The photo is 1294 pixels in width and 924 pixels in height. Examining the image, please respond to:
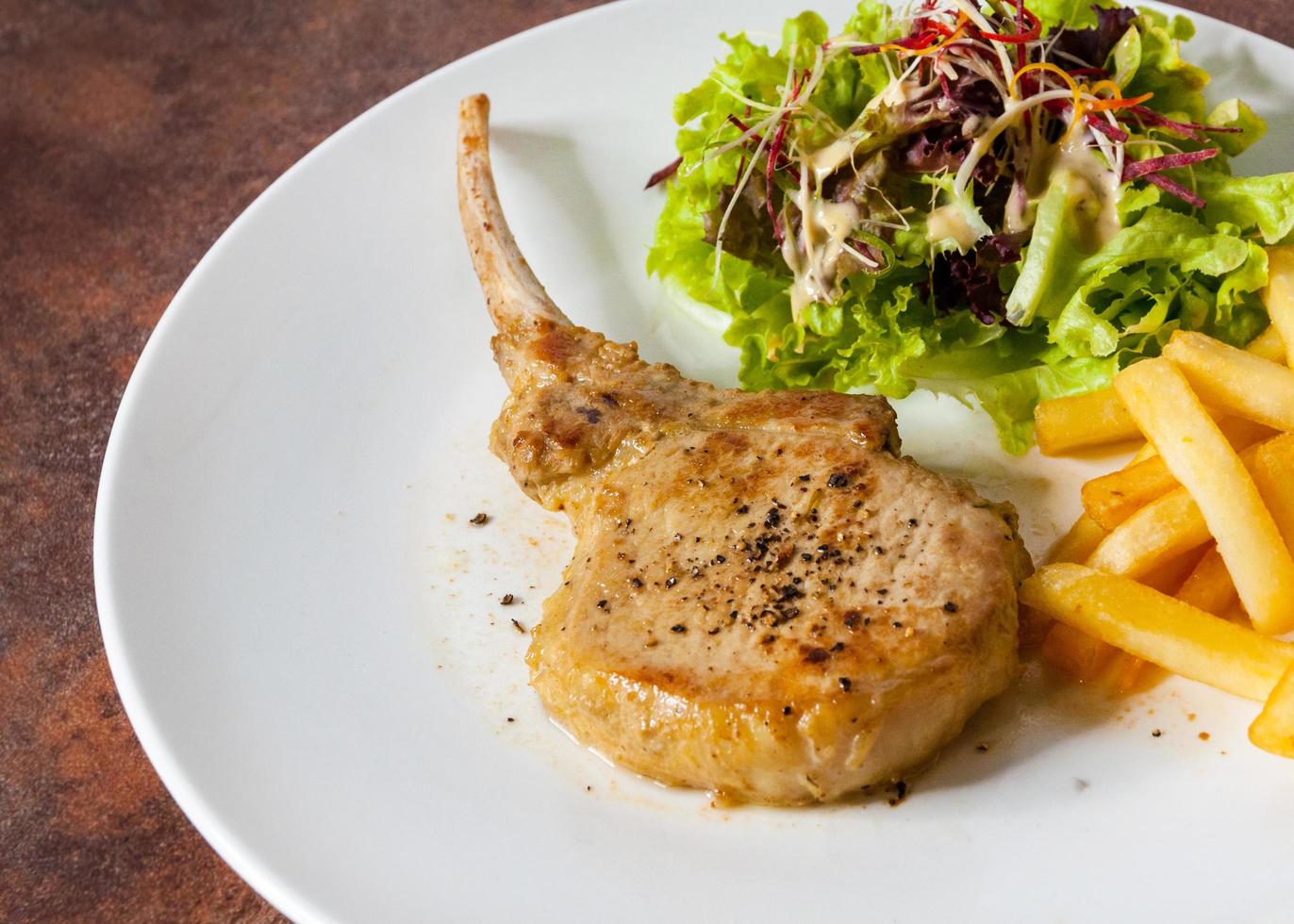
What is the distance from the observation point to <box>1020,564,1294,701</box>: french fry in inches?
139

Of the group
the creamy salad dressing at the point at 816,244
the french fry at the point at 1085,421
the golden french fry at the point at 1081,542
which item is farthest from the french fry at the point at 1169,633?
the creamy salad dressing at the point at 816,244

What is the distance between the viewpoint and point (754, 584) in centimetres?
371

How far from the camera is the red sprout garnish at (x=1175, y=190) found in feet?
15.1

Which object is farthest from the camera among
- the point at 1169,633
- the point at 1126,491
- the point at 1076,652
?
the point at 1126,491

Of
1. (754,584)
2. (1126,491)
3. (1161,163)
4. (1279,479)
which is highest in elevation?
(1161,163)

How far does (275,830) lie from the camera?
3.54 metres

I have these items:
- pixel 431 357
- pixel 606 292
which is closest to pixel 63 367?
pixel 431 357

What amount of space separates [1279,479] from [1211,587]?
0.36 m

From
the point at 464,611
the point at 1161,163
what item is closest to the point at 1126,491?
the point at 1161,163

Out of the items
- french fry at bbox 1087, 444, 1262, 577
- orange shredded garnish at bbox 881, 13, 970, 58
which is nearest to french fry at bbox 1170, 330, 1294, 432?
french fry at bbox 1087, 444, 1262, 577

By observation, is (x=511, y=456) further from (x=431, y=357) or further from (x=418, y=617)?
(x=431, y=357)

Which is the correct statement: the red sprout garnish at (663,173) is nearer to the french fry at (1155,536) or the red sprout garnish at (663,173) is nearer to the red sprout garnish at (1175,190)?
the red sprout garnish at (1175,190)

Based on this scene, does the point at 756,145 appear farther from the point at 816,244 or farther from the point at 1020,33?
the point at 1020,33

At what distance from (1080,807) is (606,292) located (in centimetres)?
276
